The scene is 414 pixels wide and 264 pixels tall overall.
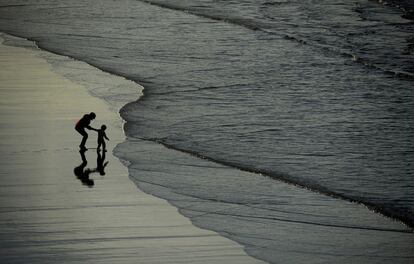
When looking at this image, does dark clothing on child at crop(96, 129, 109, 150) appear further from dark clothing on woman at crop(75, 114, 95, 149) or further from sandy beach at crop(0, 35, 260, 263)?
dark clothing on woman at crop(75, 114, 95, 149)

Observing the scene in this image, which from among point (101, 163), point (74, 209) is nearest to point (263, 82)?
point (101, 163)

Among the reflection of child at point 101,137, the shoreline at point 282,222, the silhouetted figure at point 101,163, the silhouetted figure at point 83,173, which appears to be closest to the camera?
the shoreline at point 282,222

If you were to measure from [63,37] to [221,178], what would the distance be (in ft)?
44.5

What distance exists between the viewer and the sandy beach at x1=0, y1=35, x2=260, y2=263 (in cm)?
1034

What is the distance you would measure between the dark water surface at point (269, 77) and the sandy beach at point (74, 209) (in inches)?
56.0

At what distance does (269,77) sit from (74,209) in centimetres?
1080

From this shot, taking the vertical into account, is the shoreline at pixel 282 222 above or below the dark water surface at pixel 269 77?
above

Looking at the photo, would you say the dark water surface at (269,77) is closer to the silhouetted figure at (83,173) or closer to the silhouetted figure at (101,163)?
the silhouetted figure at (101,163)

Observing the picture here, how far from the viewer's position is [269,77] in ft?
72.3

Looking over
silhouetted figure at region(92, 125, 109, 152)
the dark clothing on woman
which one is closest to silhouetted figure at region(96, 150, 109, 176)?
silhouetted figure at region(92, 125, 109, 152)

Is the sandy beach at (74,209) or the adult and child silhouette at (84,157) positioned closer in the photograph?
the sandy beach at (74,209)

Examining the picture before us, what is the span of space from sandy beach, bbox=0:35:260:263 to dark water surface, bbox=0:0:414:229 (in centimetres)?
142

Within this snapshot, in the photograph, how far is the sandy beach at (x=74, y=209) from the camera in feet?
33.9

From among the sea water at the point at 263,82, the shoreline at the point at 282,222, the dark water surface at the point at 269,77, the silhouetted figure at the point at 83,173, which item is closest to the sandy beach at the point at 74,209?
the silhouetted figure at the point at 83,173
